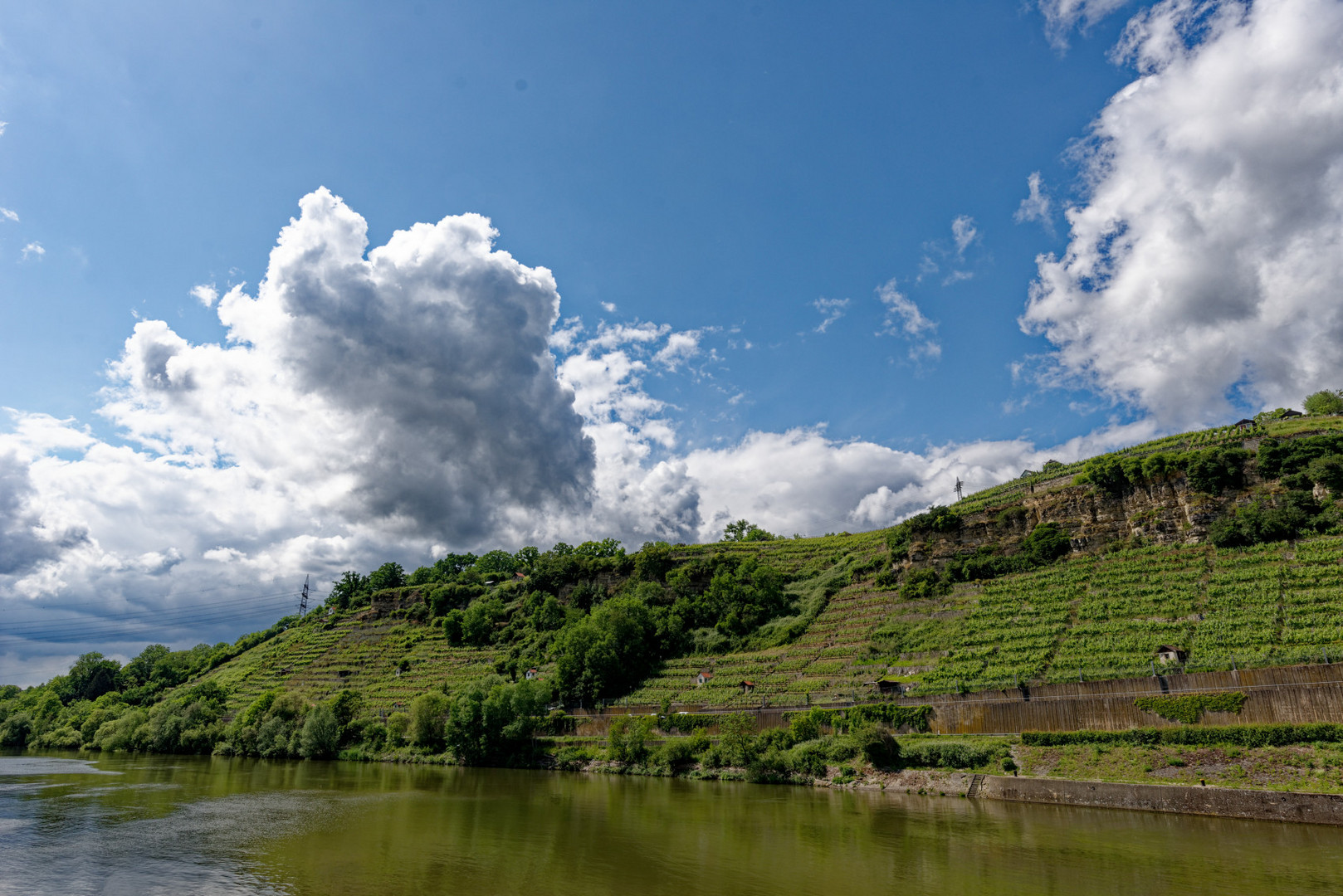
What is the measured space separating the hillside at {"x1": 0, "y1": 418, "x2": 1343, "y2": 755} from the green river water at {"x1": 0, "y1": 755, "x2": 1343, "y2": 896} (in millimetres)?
17983

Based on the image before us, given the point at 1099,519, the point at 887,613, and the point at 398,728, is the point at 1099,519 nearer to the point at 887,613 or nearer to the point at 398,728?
the point at 887,613

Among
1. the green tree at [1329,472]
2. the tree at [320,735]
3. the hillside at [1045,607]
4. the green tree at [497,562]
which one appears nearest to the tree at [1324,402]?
the hillside at [1045,607]

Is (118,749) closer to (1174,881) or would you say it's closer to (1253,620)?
(1174,881)

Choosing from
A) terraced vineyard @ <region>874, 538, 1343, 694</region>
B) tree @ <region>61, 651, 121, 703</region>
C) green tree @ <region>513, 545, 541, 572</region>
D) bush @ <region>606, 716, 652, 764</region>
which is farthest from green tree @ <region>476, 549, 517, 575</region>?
terraced vineyard @ <region>874, 538, 1343, 694</region>

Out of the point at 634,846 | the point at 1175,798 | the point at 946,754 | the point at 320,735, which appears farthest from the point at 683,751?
the point at 320,735

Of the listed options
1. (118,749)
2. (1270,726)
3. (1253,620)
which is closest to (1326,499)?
(1253,620)

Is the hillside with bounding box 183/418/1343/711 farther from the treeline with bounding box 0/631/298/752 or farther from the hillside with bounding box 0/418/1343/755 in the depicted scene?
the treeline with bounding box 0/631/298/752

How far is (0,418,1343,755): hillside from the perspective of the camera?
46.3 metres

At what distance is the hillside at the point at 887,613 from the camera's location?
4634cm

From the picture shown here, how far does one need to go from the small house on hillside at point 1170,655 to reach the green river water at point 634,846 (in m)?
15.2

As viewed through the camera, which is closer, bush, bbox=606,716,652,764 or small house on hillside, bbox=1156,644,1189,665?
small house on hillside, bbox=1156,644,1189,665

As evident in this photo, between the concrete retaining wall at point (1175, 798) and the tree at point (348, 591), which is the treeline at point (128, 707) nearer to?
the tree at point (348, 591)

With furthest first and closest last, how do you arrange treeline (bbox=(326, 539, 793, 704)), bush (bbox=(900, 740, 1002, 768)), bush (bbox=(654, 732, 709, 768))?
treeline (bbox=(326, 539, 793, 704))
bush (bbox=(654, 732, 709, 768))
bush (bbox=(900, 740, 1002, 768))

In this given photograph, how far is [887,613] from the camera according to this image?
6606 centimetres
